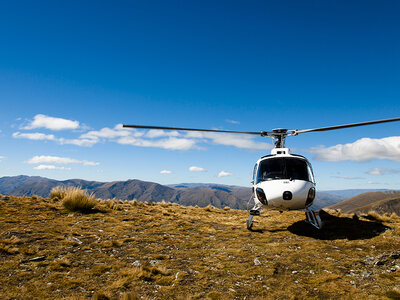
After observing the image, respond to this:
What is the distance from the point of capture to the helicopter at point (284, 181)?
9.62m

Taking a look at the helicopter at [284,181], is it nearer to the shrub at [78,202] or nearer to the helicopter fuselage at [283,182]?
the helicopter fuselage at [283,182]

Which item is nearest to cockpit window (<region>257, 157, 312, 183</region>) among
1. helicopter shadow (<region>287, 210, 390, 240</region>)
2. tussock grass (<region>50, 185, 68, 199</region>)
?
helicopter shadow (<region>287, 210, 390, 240</region>)

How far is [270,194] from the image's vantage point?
9.88 metres

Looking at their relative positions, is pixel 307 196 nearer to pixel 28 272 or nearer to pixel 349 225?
pixel 349 225

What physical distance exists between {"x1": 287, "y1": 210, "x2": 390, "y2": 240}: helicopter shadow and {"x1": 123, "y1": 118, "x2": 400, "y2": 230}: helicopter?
1.69 ft

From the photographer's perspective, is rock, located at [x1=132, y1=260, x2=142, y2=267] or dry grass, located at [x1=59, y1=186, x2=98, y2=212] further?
dry grass, located at [x1=59, y1=186, x2=98, y2=212]

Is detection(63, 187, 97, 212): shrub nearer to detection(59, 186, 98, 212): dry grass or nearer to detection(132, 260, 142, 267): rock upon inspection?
detection(59, 186, 98, 212): dry grass

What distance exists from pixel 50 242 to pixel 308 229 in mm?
10946

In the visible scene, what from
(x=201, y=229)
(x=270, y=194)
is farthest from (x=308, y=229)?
(x=201, y=229)

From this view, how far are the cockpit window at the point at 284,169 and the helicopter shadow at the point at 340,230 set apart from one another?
248 centimetres

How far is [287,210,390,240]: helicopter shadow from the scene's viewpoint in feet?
30.6

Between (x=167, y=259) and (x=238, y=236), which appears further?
(x=238, y=236)

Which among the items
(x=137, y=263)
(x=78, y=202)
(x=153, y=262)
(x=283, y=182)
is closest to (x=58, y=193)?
(x=78, y=202)

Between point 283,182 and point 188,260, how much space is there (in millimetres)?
5410
